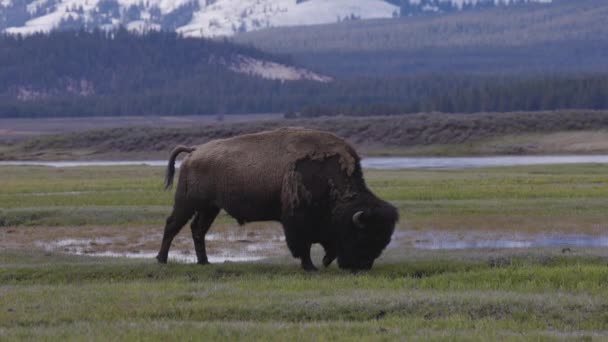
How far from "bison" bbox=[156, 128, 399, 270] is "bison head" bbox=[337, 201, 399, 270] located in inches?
0.5

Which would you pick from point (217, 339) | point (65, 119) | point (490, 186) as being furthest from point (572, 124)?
point (65, 119)

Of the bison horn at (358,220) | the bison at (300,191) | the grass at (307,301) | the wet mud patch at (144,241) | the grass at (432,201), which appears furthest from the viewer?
the grass at (432,201)

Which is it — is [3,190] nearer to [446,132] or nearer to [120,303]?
[120,303]

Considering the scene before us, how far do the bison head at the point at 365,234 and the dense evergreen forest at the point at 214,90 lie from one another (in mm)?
102722

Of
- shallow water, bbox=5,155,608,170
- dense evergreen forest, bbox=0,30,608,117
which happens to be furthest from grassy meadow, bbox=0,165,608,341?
dense evergreen forest, bbox=0,30,608,117

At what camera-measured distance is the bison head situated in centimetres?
1644

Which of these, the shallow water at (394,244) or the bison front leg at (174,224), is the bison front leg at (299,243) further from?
the shallow water at (394,244)

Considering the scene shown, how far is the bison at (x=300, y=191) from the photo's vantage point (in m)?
16.7

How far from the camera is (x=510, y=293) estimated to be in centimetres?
1405

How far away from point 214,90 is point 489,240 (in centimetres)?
15860

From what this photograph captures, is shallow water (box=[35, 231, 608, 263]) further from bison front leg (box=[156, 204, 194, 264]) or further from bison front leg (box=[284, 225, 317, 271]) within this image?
bison front leg (box=[284, 225, 317, 271])

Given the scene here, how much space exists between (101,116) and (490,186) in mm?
129305

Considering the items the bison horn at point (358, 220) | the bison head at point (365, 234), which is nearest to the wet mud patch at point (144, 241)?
the bison head at point (365, 234)

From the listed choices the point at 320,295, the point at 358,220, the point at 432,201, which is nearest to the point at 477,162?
the point at 432,201
